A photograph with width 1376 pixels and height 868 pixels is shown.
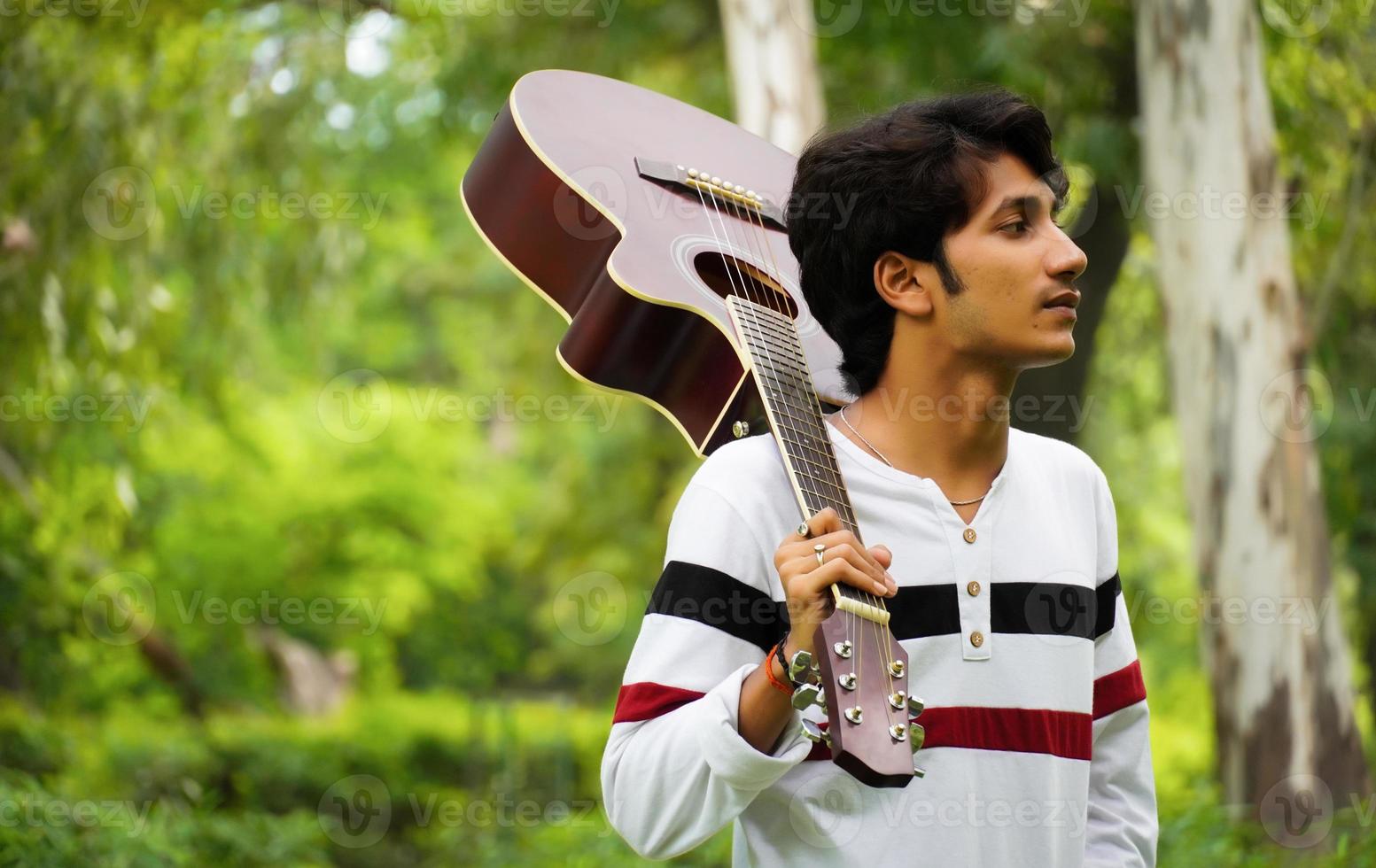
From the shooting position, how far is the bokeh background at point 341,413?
6312 mm

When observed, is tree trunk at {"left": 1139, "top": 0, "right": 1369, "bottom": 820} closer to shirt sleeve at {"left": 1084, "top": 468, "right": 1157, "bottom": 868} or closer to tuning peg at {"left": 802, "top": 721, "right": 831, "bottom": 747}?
shirt sleeve at {"left": 1084, "top": 468, "right": 1157, "bottom": 868}

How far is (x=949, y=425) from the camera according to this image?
189 cm

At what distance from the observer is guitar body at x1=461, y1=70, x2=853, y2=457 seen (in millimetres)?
2230

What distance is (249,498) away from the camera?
43.1 ft

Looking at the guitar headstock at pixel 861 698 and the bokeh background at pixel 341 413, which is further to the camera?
the bokeh background at pixel 341 413

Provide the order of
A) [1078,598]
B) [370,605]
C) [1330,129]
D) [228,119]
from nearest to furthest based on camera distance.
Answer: [1078,598]
[1330,129]
[228,119]
[370,605]

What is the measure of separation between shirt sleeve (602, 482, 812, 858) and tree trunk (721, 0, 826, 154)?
358 cm

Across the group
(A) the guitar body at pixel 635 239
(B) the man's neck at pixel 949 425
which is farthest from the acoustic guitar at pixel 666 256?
(B) the man's neck at pixel 949 425

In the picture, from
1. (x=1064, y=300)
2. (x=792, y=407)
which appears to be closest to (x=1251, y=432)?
(x=1064, y=300)

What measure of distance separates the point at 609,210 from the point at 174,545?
11.5 m

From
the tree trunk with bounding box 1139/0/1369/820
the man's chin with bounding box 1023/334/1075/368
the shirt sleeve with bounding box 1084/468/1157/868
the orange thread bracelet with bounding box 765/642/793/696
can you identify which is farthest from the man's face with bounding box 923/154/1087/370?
the tree trunk with bounding box 1139/0/1369/820

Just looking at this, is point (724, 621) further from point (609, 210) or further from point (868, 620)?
point (609, 210)

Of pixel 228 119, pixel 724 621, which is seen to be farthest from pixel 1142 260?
pixel 724 621

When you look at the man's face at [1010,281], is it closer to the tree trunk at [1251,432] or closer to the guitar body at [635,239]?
the guitar body at [635,239]
